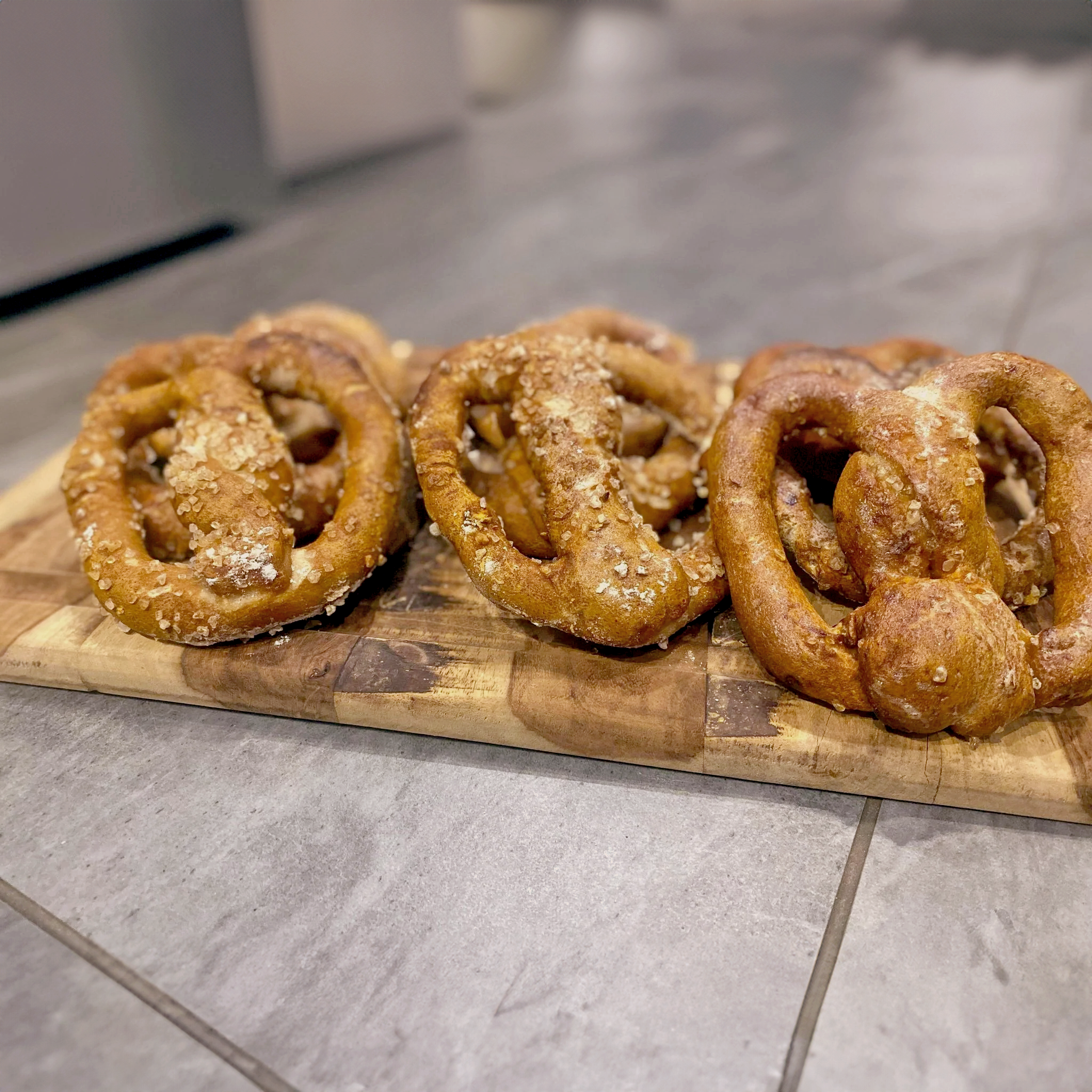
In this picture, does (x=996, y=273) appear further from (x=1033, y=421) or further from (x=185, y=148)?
(x=185, y=148)

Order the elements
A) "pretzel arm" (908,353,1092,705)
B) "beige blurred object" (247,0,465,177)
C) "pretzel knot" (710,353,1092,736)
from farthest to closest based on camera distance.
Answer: "beige blurred object" (247,0,465,177), "pretzel arm" (908,353,1092,705), "pretzel knot" (710,353,1092,736)

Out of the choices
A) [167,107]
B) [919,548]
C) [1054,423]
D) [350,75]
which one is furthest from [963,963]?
[350,75]

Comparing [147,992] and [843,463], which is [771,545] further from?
[147,992]

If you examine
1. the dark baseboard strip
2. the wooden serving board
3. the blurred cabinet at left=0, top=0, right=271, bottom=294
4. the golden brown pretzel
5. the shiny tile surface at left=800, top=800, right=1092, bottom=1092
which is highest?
Answer: the blurred cabinet at left=0, top=0, right=271, bottom=294

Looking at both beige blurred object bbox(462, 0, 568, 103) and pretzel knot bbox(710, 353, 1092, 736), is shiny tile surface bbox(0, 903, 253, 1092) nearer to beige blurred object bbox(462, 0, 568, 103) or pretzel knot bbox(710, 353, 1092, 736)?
pretzel knot bbox(710, 353, 1092, 736)

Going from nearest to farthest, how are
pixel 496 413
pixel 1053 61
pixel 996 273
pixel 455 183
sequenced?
pixel 496 413 → pixel 996 273 → pixel 455 183 → pixel 1053 61

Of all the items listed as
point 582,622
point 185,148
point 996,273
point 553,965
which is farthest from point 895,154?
point 553,965

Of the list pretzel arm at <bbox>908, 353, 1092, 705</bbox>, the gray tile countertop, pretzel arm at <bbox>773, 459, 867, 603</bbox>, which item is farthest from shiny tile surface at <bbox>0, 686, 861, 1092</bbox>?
pretzel arm at <bbox>908, 353, 1092, 705</bbox>

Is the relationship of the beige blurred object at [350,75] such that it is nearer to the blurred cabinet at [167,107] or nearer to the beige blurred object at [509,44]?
the blurred cabinet at [167,107]
